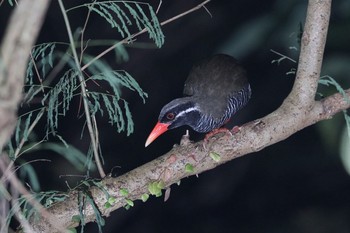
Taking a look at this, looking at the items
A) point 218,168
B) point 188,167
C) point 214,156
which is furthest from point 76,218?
point 218,168

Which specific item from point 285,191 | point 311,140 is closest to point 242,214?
point 285,191

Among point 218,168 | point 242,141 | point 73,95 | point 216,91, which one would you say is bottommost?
point 218,168

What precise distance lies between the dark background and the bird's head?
190 cm

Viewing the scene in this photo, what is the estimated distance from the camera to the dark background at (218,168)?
7.34m

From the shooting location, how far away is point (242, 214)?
8094mm

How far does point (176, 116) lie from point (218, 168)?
281 cm

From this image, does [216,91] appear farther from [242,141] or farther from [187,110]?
[242,141]

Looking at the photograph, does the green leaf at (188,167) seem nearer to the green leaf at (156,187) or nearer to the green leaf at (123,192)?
the green leaf at (156,187)

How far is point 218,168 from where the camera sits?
7781 millimetres

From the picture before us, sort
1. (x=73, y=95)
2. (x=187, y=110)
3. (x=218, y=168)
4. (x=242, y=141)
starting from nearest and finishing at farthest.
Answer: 1. (x=73, y=95)
2. (x=242, y=141)
3. (x=187, y=110)
4. (x=218, y=168)

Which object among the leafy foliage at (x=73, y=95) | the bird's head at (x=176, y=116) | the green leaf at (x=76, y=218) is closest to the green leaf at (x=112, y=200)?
the leafy foliage at (x=73, y=95)

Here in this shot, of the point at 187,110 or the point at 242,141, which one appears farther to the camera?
the point at 187,110

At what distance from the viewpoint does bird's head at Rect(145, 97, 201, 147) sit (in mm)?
4996

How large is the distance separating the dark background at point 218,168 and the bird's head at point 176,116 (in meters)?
1.90
